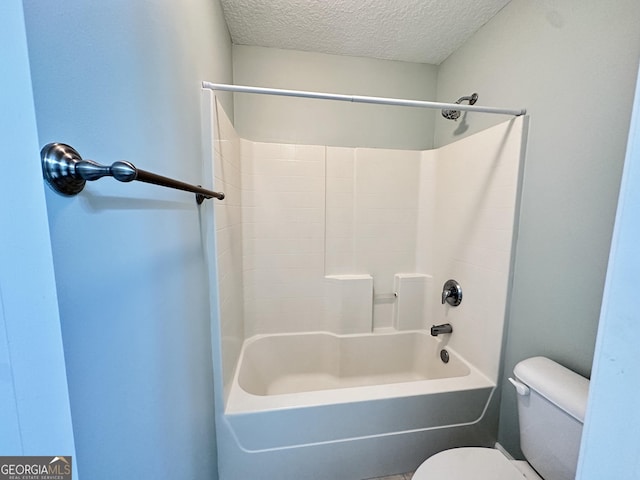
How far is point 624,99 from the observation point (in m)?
0.88

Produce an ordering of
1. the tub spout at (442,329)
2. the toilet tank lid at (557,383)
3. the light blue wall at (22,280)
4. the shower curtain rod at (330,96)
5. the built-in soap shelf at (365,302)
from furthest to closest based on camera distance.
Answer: the built-in soap shelf at (365,302) < the tub spout at (442,329) < the shower curtain rod at (330,96) < the toilet tank lid at (557,383) < the light blue wall at (22,280)

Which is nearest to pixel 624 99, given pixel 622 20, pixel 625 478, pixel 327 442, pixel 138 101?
pixel 622 20

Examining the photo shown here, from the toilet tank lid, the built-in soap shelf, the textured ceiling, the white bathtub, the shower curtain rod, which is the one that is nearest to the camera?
the toilet tank lid

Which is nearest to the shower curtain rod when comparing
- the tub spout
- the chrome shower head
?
the chrome shower head

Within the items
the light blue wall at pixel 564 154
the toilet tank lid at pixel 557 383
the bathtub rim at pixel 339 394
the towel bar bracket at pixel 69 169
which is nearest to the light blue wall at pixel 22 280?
the towel bar bracket at pixel 69 169

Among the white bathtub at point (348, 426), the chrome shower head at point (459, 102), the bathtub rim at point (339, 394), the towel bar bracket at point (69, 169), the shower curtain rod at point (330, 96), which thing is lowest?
the white bathtub at point (348, 426)

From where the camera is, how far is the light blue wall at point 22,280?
0.81 ft

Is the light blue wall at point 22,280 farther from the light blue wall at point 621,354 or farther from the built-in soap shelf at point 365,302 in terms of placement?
the built-in soap shelf at point 365,302

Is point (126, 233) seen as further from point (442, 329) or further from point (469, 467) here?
point (442, 329)

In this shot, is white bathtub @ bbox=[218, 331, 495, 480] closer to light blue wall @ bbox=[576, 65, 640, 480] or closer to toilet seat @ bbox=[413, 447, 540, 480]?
toilet seat @ bbox=[413, 447, 540, 480]

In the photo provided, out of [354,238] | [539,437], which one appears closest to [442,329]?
[539,437]

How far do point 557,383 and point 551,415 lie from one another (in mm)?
119

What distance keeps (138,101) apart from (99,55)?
0.44 ft

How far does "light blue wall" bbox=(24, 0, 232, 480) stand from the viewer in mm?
410
